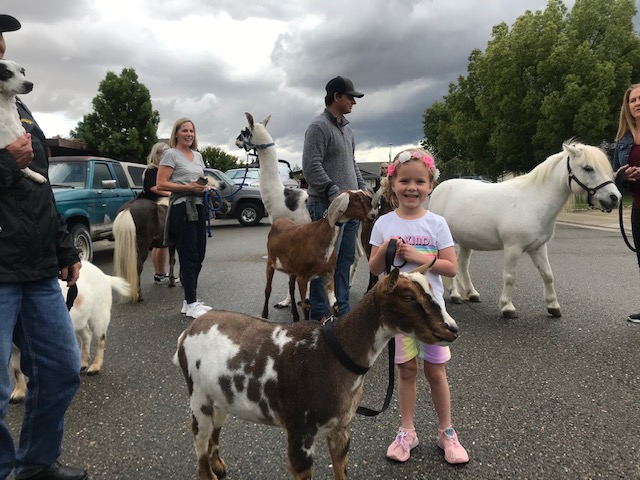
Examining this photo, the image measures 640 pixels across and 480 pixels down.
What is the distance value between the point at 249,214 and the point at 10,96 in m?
15.0

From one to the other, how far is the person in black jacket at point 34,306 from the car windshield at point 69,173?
7.51m

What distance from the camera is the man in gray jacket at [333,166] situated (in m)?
4.23

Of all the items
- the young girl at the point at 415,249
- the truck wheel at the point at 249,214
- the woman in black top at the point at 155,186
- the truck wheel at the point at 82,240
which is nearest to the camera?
the young girl at the point at 415,249

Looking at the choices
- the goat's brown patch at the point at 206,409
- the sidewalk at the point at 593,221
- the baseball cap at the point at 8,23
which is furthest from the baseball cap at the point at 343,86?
the sidewalk at the point at 593,221

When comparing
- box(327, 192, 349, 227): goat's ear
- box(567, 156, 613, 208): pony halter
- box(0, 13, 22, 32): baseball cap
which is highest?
box(0, 13, 22, 32): baseball cap

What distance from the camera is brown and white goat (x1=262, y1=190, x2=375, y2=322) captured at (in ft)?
14.0

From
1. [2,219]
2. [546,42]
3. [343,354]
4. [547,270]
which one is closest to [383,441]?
[343,354]

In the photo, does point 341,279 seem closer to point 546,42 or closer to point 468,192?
point 468,192

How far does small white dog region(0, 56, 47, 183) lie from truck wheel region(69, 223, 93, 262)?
22.8 feet

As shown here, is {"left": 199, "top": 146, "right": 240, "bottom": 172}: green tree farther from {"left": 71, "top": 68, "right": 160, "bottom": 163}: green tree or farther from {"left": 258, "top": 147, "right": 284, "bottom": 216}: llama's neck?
{"left": 258, "top": 147, "right": 284, "bottom": 216}: llama's neck

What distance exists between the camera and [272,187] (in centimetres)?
604

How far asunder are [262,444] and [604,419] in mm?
2276

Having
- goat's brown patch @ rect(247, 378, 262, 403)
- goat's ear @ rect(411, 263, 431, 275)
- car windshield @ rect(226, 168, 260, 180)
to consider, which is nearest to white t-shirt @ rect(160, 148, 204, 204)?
goat's brown patch @ rect(247, 378, 262, 403)

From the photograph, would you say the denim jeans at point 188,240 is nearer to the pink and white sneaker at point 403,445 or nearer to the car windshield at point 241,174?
the pink and white sneaker at point 403,445
